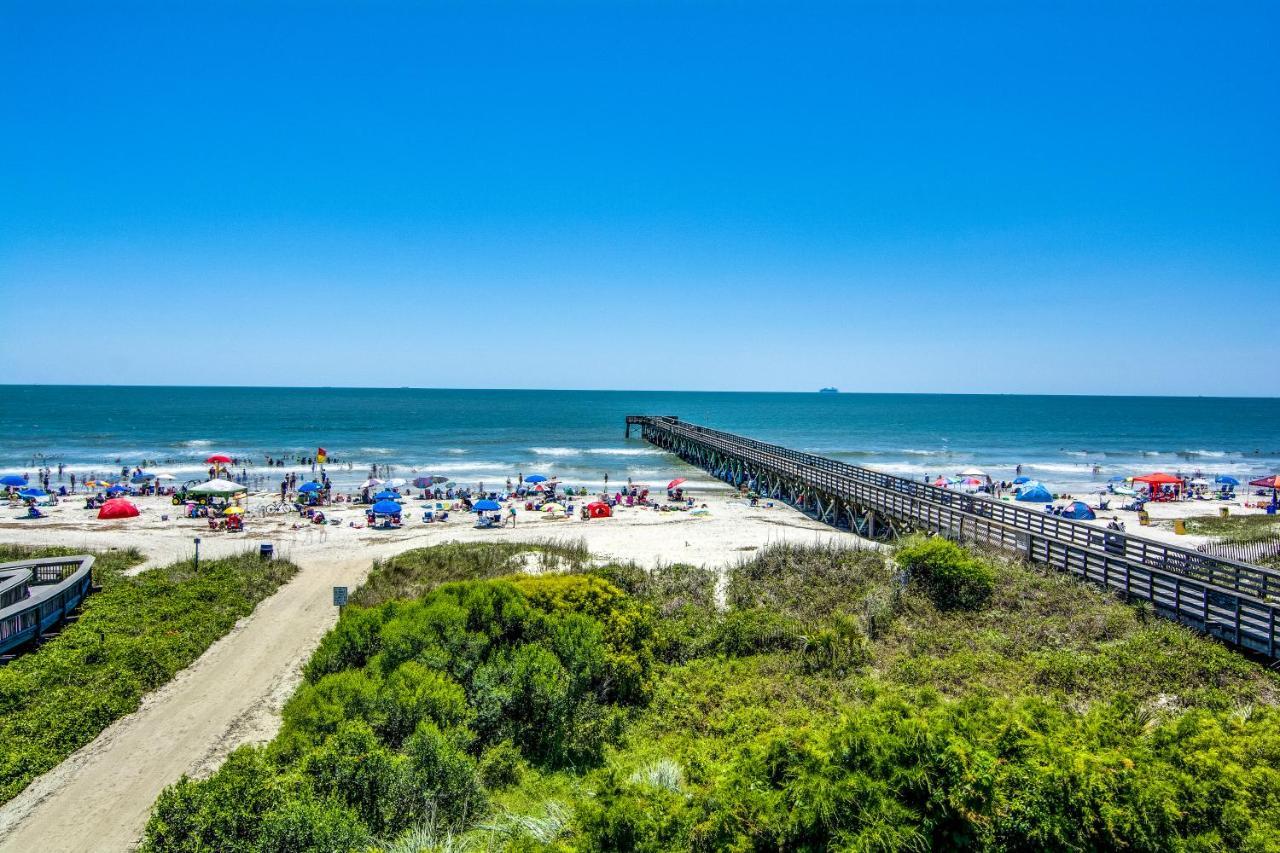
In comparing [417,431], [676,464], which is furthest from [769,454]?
[417,431]

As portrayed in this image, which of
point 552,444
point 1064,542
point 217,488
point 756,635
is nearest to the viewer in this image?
point 756,635

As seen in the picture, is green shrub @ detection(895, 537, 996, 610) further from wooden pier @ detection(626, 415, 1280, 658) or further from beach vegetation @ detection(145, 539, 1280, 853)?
wooden pier @ detection(626, 415, 1280, 658)

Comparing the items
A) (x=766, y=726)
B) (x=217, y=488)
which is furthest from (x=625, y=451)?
(x=766, y=726)

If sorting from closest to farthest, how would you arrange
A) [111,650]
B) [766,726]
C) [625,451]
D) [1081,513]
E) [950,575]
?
[766,726], [111,650], [950,575], [1081,513], [625,451]

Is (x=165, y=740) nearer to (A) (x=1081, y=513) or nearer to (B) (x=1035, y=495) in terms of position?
(A) (x=1081, y=513)

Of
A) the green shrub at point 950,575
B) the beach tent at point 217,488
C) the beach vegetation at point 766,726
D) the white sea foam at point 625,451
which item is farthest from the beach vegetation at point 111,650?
the white sea foam at point 625,451

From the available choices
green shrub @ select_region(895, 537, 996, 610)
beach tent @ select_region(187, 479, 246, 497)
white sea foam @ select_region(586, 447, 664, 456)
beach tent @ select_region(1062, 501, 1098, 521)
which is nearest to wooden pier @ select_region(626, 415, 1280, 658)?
green shrub @ select_region(895, 537, 996, 610)

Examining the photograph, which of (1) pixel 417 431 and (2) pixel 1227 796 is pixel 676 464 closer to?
(1) pixel 417 431

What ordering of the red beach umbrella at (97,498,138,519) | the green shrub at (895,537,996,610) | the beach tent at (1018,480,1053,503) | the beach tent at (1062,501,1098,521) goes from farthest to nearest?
the beach tent at (1018,480,1053,503) → the red beach umbrella at (97,498,138,519) → the beach tent at (1062,501,1098,521) → the green shrub at (895,537,996,610)
